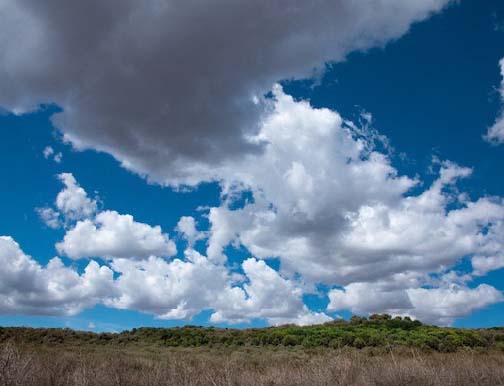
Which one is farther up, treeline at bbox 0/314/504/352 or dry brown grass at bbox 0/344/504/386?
treeline at bbox 0/314/504/352

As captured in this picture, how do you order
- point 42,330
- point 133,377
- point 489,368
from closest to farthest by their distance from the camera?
point 133,377
point 489,368
point 42,330

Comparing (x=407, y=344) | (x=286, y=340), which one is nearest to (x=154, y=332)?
(x=286, y=340)

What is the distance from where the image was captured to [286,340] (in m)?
34.0

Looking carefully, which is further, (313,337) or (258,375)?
(313,337)

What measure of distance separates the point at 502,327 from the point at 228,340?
115 ft

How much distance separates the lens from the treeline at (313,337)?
104 feet

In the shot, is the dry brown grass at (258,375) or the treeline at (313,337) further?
the treeline at (313,337)

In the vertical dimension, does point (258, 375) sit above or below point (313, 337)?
below

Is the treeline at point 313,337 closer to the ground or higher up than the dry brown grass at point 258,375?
higher up

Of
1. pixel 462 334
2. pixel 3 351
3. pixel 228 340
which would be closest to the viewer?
pixel 3 351

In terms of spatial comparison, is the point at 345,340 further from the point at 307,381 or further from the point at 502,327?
the point at 502,327

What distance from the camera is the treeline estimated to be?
31.6 metres

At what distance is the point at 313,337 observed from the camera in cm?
3428

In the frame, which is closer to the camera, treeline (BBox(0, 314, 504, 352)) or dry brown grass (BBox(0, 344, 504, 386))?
dry brown grass (BBox(0, 344, 504, 386))
